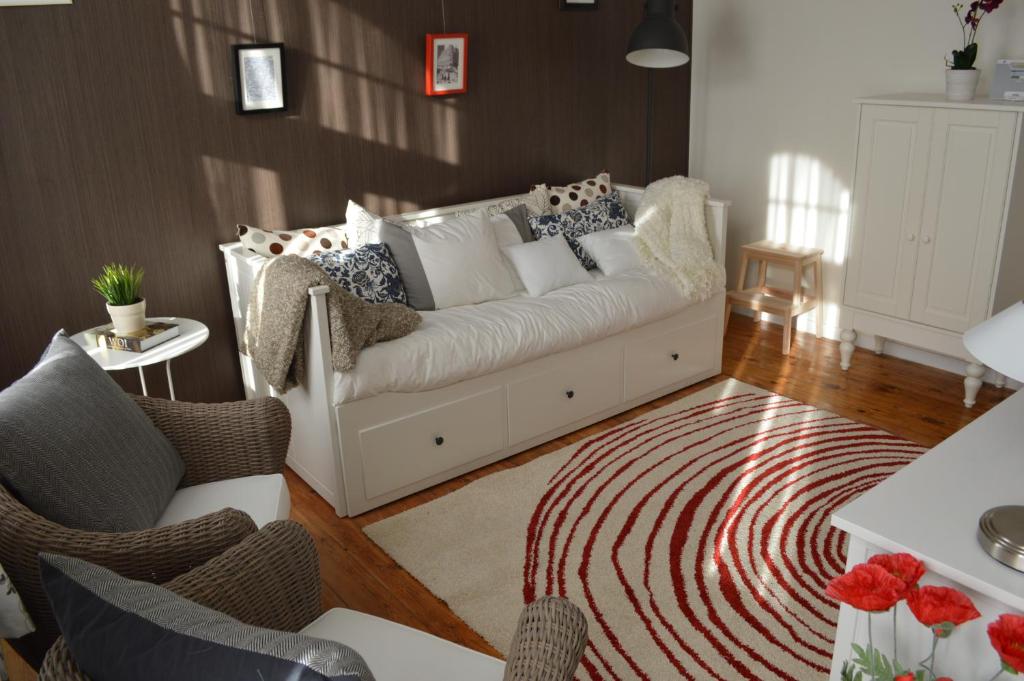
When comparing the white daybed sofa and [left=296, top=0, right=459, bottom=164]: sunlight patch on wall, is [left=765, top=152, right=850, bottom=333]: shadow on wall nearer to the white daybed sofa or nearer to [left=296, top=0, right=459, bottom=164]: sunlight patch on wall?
the white daybed sofa

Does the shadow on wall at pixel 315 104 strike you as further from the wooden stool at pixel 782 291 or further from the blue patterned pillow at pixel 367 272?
the wooden stool at pixel 782 291

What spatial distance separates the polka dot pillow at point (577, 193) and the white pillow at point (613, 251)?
290 millimetres

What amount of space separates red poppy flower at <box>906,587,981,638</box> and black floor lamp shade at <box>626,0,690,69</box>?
312 centimetres

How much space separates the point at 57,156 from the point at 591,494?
7.37 feet

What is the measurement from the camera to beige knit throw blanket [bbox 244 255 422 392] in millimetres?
2867

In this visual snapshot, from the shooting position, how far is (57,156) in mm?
3045

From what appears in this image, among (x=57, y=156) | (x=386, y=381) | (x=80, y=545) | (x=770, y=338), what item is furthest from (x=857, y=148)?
(x=80, y=545)

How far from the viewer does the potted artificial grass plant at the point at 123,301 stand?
2.89 m

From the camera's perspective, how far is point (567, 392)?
3.58 m

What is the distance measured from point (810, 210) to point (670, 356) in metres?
1.37

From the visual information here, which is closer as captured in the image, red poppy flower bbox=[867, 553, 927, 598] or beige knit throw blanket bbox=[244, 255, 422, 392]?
red poppy flower bbox=[867, 553, 927, 598]

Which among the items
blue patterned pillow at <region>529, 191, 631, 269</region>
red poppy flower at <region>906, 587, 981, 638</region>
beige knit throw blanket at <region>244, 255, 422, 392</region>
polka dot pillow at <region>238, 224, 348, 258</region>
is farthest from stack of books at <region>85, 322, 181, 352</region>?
red poppy flower at <region>906, 587, 981, 638</region>

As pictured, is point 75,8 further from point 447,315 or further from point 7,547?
point 7,547

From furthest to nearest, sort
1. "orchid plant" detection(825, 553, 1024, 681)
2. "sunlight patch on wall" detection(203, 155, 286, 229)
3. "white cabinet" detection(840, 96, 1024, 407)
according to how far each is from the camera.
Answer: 1. "white cabinet" detection(840, 96, 1024, 407)
2. "sunlight patch on wall" detection(203, 155, 286, 229)
3. "orchid plant" detection(825, 553, 1024, 681)
